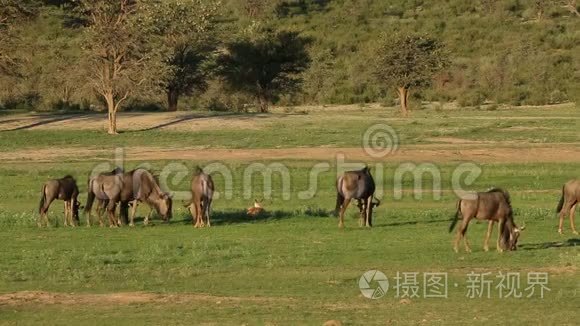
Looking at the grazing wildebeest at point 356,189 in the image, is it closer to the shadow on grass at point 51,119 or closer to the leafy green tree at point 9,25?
the shadow on grass at point 51,119

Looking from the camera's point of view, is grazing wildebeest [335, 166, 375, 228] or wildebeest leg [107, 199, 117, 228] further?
wildebeest leg [107, 199, 117, 228]

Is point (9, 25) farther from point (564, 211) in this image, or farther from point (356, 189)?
point (564, 211)

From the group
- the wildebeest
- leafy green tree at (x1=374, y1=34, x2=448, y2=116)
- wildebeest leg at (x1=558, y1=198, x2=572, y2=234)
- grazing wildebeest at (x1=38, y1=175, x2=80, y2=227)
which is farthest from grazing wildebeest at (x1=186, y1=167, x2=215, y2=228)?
leafy green tree at (x1=374, y1=34, x2=448, y2=116)

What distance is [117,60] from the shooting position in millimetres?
52781

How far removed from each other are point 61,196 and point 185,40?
4133cm

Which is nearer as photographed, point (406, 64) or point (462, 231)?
point (462, 231)

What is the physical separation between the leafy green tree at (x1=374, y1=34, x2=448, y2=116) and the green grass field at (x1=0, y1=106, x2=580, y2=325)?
2695 cm

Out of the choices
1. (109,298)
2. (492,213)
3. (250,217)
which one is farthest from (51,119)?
(109,298)

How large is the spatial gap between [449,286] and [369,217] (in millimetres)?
7722

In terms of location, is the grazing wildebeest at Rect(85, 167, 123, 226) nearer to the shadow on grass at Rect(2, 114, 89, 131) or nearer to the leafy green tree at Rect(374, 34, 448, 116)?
the shadow on grass at Rect(2, 114, 89, 131)

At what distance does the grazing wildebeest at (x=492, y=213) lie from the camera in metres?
18.9

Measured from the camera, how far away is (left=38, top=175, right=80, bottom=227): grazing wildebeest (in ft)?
77.7

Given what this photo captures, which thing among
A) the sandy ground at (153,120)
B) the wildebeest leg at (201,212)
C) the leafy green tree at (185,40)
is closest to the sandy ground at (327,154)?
the sandy ground at (153,120)

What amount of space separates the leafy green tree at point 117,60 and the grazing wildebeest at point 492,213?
33258 mm
